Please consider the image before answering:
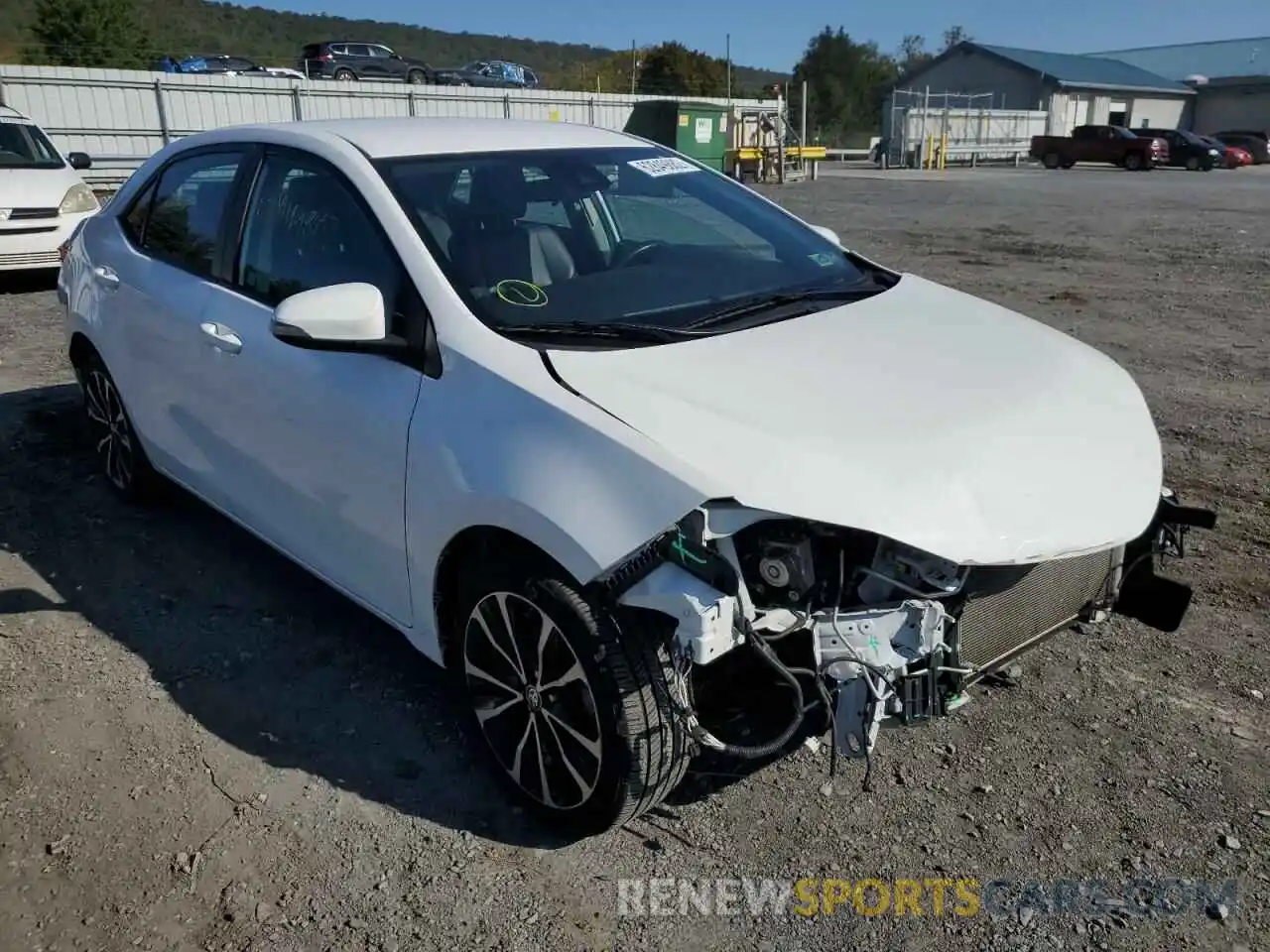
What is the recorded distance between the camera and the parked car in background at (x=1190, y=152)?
3759cm

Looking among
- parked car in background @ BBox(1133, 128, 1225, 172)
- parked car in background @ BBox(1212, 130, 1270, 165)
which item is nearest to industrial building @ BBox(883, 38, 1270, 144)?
parked car in background @ BBox(1212, 130, 1270, 165)

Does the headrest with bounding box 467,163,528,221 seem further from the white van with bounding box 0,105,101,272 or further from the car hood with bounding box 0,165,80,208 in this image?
the car hood with bounding box 0,165,80,208

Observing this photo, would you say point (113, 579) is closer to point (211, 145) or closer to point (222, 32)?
point (211, 145)

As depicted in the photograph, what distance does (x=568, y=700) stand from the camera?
2.68 metres

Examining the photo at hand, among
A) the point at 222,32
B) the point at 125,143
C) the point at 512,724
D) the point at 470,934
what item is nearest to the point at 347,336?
the point at 512,724

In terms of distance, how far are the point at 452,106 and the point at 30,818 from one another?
27.0 metres

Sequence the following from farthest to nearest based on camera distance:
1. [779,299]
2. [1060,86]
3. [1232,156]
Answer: [1060,86] < [1232,156] < [779,299]

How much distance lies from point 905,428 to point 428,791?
5.52ft

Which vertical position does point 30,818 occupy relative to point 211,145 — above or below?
below

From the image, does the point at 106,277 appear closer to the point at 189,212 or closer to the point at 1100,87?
the point at 189,212

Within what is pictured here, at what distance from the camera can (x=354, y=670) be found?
3.59 m

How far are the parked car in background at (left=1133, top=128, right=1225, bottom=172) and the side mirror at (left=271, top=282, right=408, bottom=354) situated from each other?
137 feet

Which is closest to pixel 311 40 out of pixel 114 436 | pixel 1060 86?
pixel 1060 86

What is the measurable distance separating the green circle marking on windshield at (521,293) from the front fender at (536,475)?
0.30 meters
